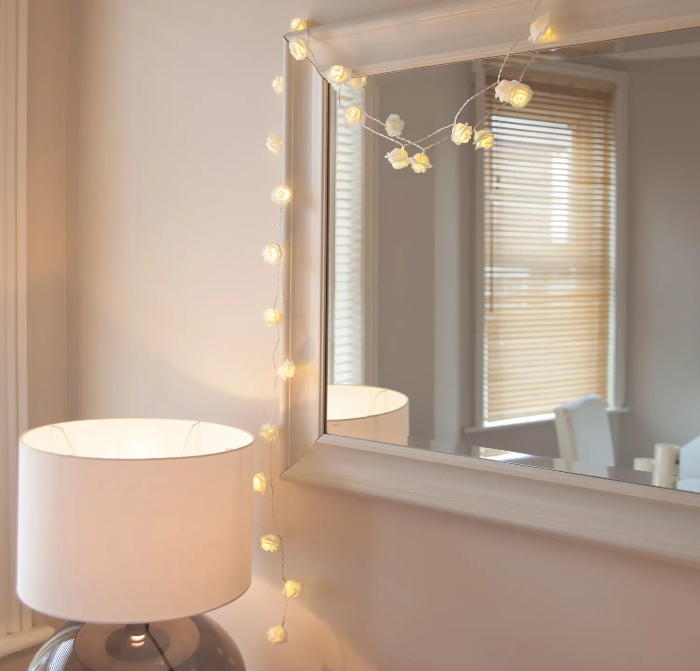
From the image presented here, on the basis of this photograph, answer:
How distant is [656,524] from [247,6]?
118cm

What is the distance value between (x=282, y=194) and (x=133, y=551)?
2.15ft

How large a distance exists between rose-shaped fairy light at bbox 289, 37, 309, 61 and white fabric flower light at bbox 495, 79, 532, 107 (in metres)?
0.39

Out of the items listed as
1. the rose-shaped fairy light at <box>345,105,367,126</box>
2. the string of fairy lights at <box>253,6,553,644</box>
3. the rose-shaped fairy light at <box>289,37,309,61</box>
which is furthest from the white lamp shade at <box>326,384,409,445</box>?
the rose-shaped fairy light at <box>289,37,309,61</box>

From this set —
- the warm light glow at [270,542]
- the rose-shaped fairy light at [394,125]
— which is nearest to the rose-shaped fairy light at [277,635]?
the warm light glow at [270,542]

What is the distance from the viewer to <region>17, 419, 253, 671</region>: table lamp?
4.20 ft

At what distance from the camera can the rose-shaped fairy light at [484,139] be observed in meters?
1.29

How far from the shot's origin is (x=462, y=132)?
51.4 inches

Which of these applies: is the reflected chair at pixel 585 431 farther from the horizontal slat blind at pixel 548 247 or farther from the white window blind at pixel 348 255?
the white window blind at pixel 348 255

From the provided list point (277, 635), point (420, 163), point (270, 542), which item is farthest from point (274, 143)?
point (277, 635)

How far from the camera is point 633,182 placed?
1185mm

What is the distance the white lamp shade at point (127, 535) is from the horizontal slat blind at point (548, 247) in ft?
1.53

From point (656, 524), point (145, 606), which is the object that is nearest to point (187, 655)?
point (145, 606)

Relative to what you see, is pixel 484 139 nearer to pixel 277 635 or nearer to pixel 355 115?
pixel 355 115

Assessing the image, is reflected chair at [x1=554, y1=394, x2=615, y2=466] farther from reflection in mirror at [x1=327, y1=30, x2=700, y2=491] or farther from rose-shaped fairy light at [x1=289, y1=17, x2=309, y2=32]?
rose-shaped fairy light at [x1=289, y1=17, x2=309, y2=32]
